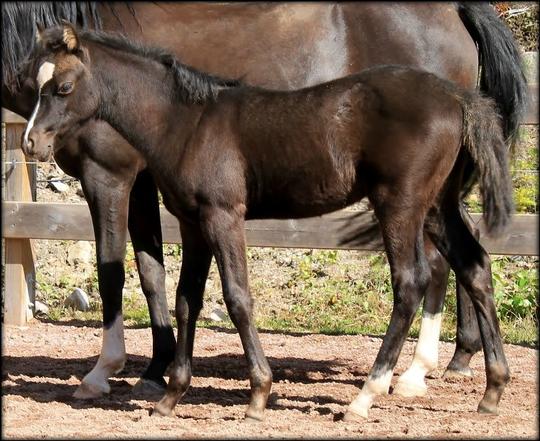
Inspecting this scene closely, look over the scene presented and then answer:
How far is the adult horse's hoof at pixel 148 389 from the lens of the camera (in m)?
4.97

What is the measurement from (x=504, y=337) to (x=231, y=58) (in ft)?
10.1

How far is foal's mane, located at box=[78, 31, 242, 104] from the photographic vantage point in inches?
174

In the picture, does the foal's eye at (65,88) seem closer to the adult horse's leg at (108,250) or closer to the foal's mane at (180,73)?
the foal's mane at (180,73)

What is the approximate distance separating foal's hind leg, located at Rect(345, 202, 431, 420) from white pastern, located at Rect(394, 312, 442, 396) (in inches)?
30.4

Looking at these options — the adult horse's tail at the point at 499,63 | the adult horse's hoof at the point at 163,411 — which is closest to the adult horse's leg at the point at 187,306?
the adult horse's hoof at the point at 163,411

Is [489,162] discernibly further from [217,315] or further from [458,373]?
[217,315]

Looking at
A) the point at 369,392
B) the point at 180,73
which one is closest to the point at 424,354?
the point at 369,392

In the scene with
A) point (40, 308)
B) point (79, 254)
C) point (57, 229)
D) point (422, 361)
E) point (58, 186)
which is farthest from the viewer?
point (58, 186)

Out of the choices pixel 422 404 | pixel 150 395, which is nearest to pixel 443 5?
pixel 422 404

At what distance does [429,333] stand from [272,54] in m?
1.83

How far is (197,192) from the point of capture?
13.8 feet

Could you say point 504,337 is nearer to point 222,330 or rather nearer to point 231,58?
point 222,330

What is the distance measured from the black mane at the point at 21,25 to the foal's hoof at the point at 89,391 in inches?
66.8

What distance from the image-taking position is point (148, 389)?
503 cm
